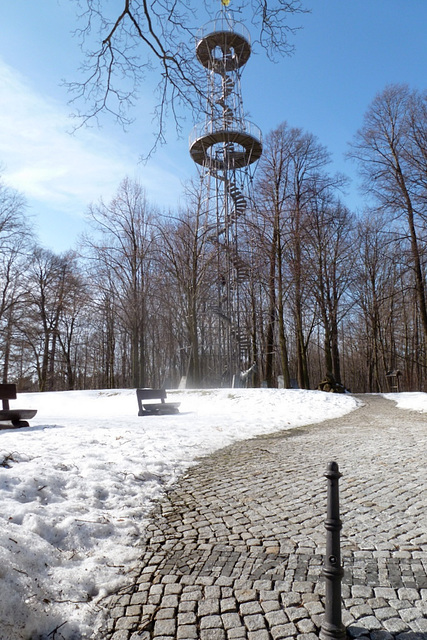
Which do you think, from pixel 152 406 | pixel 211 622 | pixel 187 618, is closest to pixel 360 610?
pixel 211 622

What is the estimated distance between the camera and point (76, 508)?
415 centimetres

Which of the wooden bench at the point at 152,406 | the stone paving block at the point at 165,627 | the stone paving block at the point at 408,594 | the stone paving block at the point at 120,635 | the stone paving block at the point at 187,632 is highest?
the wooden bench at the point at 152,406

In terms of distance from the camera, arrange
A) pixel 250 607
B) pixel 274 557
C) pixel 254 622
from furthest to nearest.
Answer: pixel 274 557
pixel 250 607
pixel 254 622

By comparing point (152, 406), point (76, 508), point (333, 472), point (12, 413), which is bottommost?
point (76, 508)

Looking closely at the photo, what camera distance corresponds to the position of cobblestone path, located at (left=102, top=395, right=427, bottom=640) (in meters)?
2.59

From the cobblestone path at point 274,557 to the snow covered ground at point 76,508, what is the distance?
22cm

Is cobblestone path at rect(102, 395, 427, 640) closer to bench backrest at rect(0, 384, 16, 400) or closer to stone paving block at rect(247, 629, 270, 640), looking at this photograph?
stone paving block at rect(247, 629, 270, 640)

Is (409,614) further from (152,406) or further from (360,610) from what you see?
(152,406)

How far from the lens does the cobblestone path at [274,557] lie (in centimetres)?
259

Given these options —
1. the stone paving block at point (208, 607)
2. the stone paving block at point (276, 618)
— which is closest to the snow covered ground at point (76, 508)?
the stone paving block at point (208, 607)

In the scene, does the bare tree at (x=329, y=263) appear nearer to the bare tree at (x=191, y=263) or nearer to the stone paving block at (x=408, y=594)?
the bare tree at (x=191, y=263)

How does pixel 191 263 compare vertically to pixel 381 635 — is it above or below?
above

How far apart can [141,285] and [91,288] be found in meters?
4.16

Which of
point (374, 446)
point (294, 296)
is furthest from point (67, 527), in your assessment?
point (294, 296)
